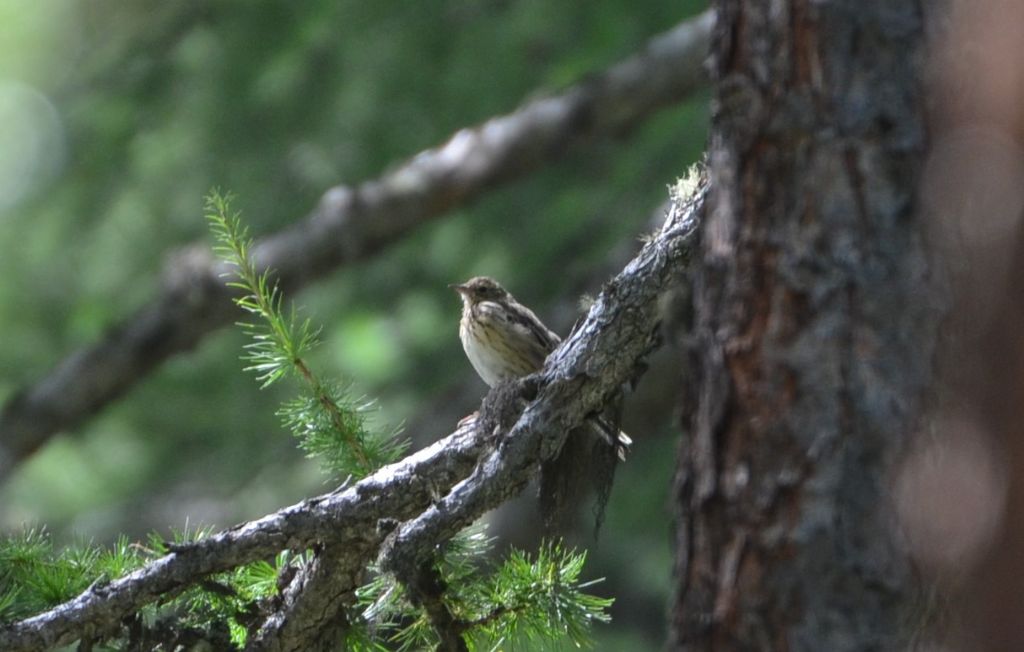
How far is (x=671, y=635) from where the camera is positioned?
6.68 ft

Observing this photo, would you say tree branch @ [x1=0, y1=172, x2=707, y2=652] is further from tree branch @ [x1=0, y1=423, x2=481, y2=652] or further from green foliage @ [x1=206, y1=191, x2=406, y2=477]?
green foliage @ [x1=206, y1=191, x2=406, y2=477]

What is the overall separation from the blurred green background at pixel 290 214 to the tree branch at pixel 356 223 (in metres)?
0.30

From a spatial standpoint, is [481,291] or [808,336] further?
[481,291]

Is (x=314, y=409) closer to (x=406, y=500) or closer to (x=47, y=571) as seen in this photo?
(x=406, y=500)

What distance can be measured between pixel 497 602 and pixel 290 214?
4.77m

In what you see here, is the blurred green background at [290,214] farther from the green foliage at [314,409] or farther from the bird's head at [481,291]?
the green foliage at [314,409]

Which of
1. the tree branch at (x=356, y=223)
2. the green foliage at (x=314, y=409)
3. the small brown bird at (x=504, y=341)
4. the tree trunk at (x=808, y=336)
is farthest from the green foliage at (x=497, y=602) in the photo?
the tree branch at (x=356, y=223)

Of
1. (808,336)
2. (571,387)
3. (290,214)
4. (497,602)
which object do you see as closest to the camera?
(808,336)

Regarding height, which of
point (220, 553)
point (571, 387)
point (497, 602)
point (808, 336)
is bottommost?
point (808, 336)

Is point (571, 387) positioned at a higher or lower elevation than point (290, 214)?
lower

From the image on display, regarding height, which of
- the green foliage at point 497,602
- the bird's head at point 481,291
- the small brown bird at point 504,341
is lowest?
the green foliage at point 497,602

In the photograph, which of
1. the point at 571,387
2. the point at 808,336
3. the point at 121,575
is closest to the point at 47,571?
the point at 121,575

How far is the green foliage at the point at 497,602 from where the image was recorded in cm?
289

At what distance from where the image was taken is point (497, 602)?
9.50 ft
